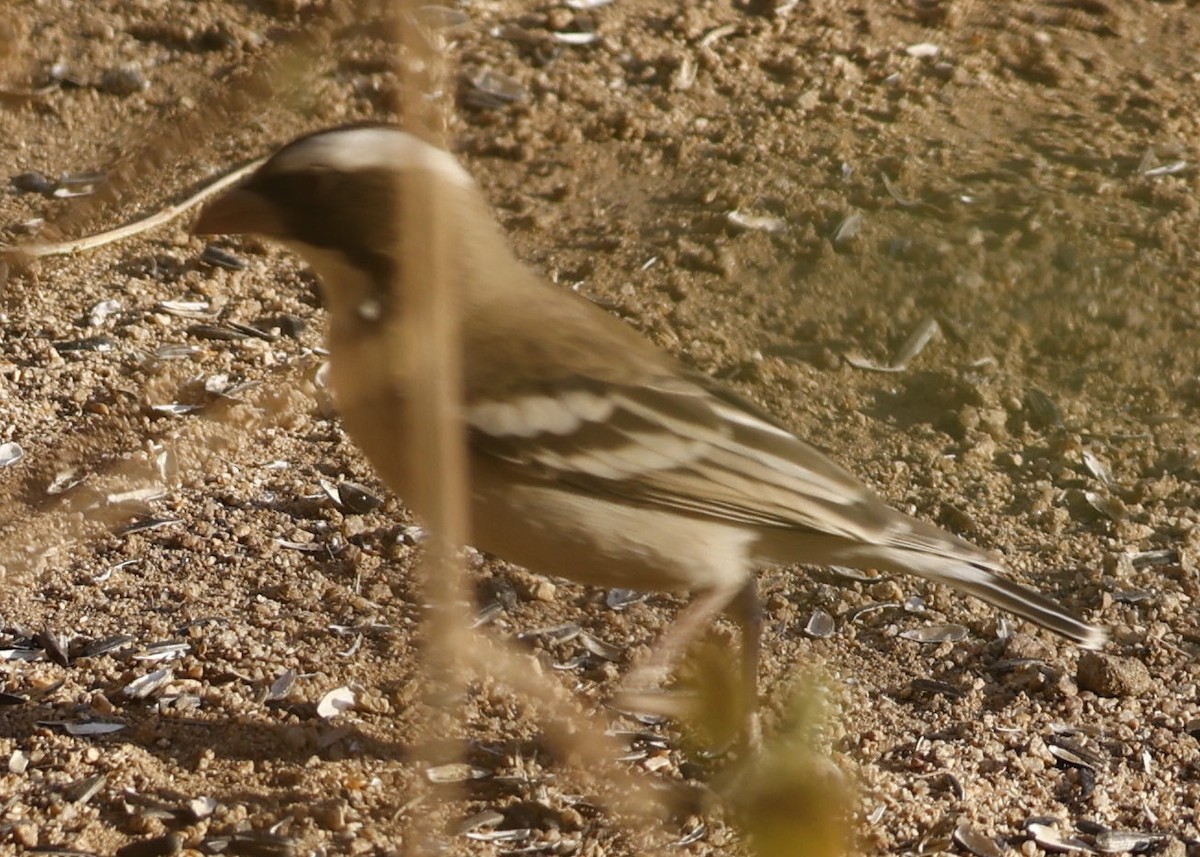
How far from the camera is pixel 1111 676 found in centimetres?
459

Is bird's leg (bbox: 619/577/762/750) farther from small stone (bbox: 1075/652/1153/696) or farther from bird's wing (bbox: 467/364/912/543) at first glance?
small stone (bbox: 1075/652/1153/696)

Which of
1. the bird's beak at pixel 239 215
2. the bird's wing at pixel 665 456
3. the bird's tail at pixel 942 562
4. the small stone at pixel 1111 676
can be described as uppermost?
the bird's beak at pixel 239 215

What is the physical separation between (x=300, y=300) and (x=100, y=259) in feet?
2.67

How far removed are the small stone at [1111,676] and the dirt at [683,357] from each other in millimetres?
15

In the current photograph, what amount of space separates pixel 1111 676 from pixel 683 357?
2.03m

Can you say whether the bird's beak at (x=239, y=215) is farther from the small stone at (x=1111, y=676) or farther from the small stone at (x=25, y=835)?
the small stone at (x=1111, y=676)

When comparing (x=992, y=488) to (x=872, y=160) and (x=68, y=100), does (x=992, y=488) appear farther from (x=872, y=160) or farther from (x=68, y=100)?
(x=68, y=100)

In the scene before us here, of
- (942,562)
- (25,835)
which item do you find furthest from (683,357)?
(25,835)

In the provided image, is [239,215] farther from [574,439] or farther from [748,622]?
[748,622]

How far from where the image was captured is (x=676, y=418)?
417 cm

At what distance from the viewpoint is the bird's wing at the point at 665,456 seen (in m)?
4.02

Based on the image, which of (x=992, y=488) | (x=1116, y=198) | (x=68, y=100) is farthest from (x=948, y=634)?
(x=68, y=100)

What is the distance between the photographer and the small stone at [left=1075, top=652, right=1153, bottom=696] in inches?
181

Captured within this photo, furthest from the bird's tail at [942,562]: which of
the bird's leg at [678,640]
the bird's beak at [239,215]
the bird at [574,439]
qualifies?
the bird's beak at [239,215]
